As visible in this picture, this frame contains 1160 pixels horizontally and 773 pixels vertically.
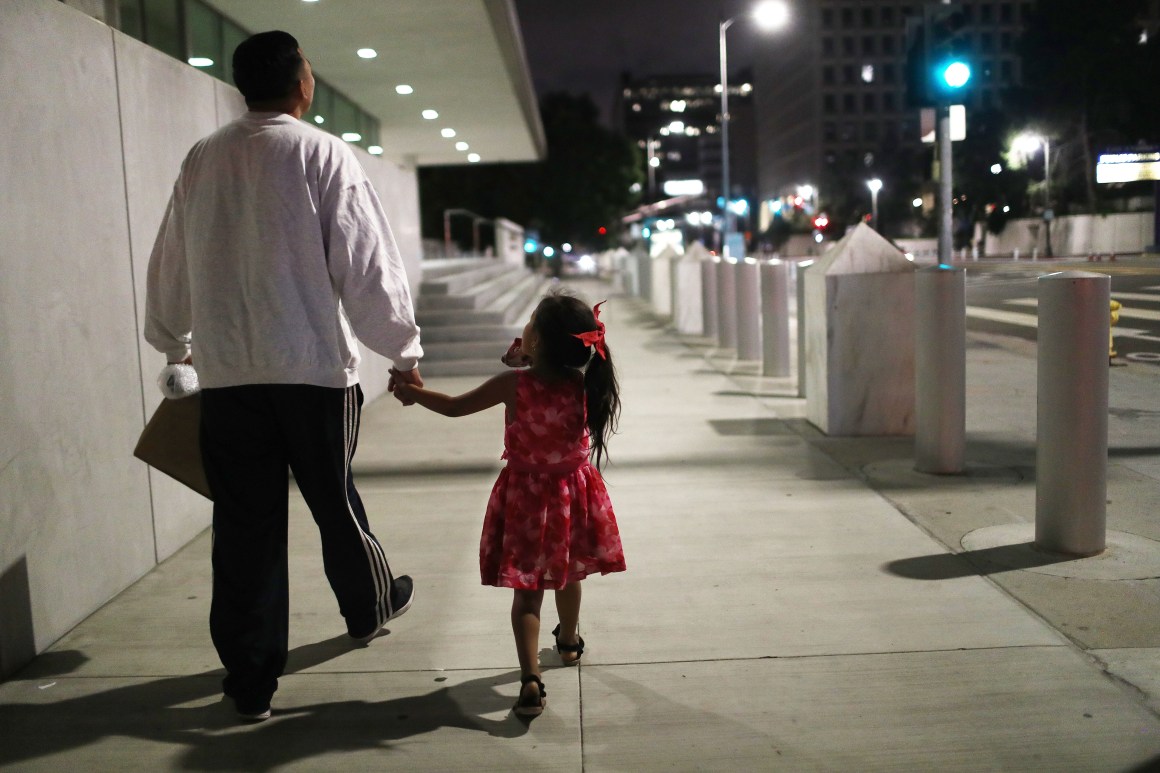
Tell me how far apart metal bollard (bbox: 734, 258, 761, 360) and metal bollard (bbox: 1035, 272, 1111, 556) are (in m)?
7.98

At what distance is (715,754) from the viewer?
9.97 ft

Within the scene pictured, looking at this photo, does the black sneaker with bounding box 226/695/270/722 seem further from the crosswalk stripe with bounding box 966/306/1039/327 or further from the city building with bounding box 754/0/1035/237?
the city building with bounding box 754/0/1035/237

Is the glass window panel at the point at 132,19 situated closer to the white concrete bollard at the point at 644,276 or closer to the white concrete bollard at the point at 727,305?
the white concrete bollard at the point at 727,305

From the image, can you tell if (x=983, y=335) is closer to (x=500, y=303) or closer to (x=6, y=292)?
(x=6, y=292)

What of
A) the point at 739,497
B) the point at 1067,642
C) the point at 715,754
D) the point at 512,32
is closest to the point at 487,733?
the point at 715,754

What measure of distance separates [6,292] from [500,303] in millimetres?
13470

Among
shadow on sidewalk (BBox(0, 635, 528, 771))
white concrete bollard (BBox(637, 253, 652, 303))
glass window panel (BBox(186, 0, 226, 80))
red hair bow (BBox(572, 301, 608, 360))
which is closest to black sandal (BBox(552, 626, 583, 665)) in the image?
shadow on sidewalk (BBox(0, 635, 528, 771))

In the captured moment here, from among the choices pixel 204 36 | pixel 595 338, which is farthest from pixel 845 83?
pixel 595 338

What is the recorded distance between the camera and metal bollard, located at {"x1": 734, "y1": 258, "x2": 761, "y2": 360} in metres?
12.8

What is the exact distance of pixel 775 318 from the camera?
11391mm

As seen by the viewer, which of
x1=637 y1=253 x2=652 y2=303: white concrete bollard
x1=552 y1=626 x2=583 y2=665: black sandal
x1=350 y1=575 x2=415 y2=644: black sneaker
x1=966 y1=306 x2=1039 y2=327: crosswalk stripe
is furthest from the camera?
x1=637 y1=253 x2=652 y2=303: white concrete bollard

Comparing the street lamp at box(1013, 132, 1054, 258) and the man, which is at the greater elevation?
the street lamp at box(1013, 132, 1054, 258)

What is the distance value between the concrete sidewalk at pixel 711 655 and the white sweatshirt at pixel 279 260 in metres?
1.07

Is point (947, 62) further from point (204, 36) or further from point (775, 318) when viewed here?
point (204, 36)
